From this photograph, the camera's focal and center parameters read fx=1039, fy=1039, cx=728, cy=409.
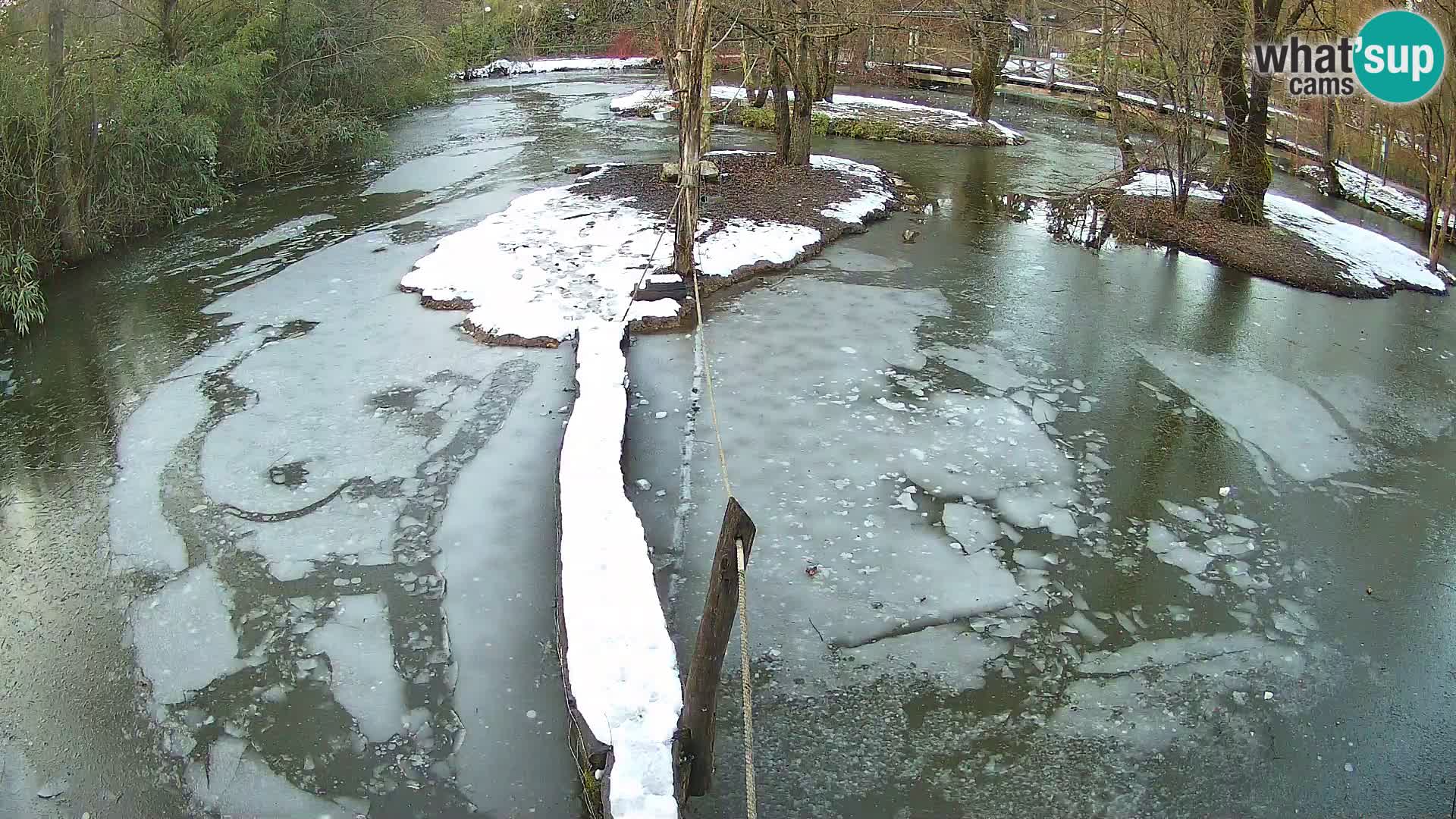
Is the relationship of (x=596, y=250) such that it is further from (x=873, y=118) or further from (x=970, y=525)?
(x=873, y=118)

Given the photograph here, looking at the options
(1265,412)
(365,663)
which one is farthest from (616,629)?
(1265,412)

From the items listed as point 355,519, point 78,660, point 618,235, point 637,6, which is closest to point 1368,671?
point 355,519

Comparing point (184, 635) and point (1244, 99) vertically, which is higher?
point (1244, 99)

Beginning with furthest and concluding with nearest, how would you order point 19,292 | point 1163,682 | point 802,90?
point 802,90 → point 19,292 → point 1163,682

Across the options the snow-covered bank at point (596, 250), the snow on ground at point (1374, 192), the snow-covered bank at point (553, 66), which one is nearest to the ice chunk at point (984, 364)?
the snow-covered bank at point (596, 250)

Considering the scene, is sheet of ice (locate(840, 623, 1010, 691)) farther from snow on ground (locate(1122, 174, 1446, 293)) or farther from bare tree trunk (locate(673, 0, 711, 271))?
snow on ground (locate(1122, 174, 1446, 293))

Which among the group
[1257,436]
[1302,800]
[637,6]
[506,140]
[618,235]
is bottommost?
[1302,800]

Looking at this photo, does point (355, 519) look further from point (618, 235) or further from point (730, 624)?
point (618, 235)

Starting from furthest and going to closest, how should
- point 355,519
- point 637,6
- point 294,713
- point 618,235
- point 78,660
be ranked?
point 637,6 < point 618,235 < point 355,519 < point 78,660 < point 294,713
